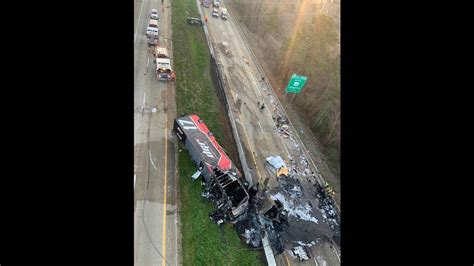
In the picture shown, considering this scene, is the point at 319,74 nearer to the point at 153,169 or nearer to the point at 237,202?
the point at 237,202

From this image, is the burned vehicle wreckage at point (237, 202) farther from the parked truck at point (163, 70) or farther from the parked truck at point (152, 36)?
the parked truck at point (152, 36)

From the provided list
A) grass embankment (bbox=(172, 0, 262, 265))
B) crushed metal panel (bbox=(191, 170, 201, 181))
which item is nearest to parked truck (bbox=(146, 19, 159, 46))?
grass embankment (bbox=(172, 0, 262, 265))

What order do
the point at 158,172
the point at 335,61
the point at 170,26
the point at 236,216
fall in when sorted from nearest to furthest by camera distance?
the point at 236,216
the point at 158,172
the point at 335,61
the point at 170,26

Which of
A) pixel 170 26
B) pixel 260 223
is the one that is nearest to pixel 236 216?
pixel 260 223

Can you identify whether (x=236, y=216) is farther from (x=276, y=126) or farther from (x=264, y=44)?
(x=264, y=44)

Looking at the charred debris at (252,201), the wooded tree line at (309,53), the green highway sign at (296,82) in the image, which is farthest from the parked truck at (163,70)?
the wooded tree line at (309,53)

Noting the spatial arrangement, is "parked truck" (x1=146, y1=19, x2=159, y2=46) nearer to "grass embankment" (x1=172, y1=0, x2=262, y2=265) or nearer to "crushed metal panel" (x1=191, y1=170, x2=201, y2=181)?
"grass embankment" (x1=172, y1=0, x2=262, y2=265)
